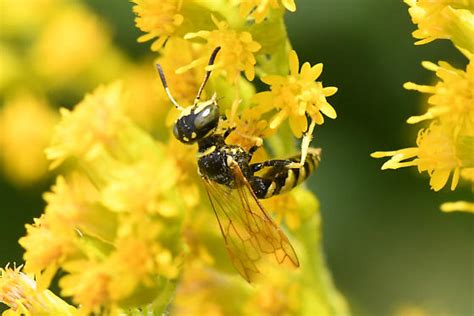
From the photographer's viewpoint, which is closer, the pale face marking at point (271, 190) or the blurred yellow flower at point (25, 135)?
the pale face marking at point (271, 190)

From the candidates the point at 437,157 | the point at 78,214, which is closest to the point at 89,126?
the point at 78,214

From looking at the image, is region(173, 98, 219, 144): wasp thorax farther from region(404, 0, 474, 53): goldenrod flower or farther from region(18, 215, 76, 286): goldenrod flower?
region(404, 0, 474, 53): goldenrod flower

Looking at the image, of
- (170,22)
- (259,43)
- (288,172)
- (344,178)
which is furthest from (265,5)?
(344,178)

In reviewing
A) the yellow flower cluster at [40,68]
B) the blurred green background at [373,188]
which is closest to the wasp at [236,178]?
the blurred green background at [373,188]

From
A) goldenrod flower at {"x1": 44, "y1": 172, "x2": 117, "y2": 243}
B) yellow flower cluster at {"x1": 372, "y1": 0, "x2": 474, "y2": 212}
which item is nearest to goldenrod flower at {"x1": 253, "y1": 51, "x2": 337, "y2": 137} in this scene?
yellow flower cluster at {"x1": 372, "y1": 0, "x2": 474, "y2": 212}

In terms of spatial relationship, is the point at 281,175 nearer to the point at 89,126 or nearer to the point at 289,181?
the point at 289,181

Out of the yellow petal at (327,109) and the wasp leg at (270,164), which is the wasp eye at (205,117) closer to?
the wasp leg at (270,164)
